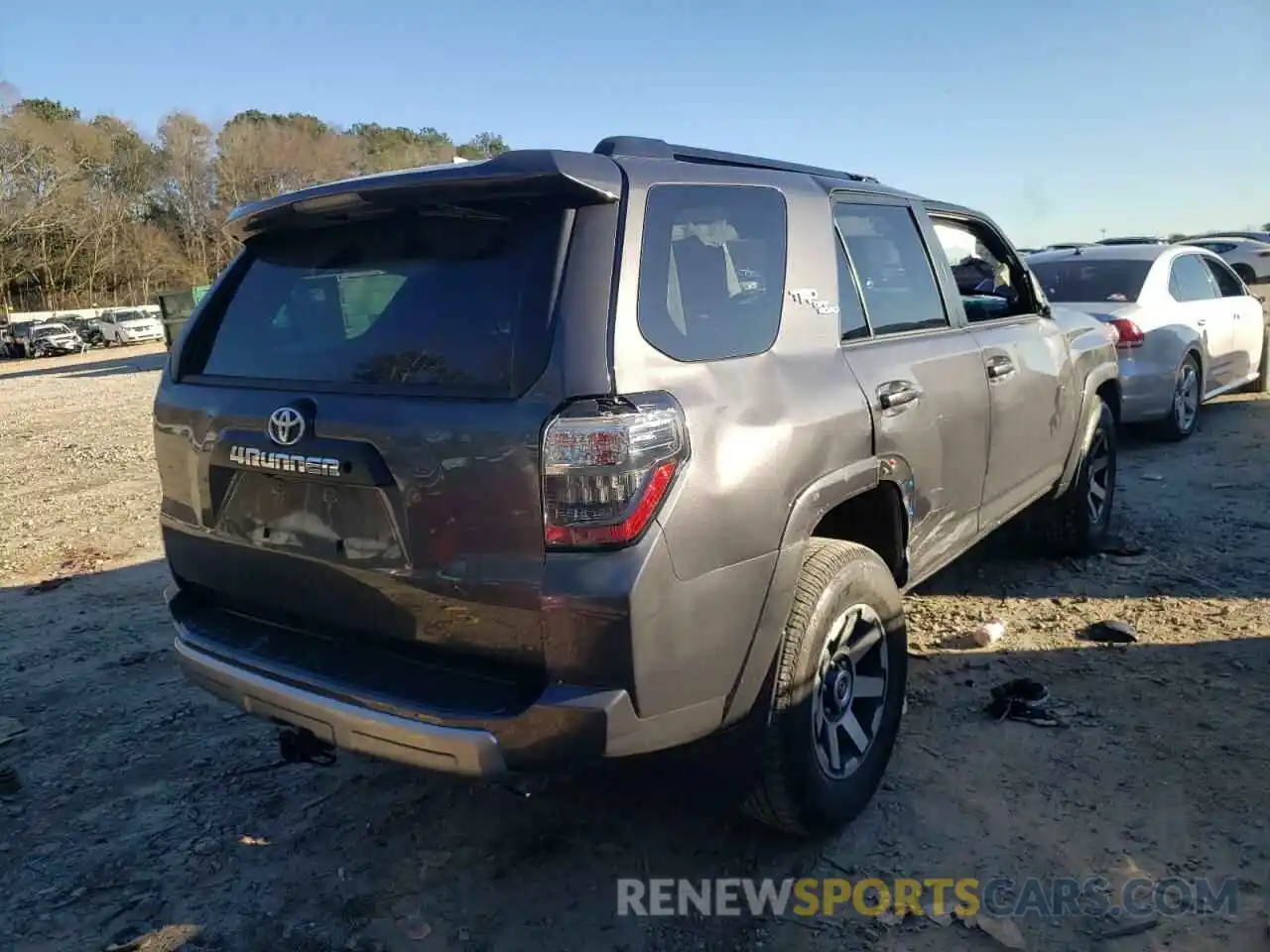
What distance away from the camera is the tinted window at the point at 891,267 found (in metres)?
3.27

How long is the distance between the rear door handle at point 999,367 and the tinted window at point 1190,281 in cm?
511

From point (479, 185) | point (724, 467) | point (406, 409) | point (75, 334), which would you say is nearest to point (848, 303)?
point (724, 467)

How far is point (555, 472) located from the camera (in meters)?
2.11

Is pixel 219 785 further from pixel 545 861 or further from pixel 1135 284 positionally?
pixel 1135 284

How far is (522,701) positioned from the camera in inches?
85.1

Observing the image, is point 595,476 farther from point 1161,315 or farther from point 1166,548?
point 1161,315

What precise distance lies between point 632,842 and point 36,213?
67.4 m

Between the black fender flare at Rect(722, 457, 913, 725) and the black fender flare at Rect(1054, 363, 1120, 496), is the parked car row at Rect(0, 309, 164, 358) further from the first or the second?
the black fender flare at Rect(722, 457, 913, 725)

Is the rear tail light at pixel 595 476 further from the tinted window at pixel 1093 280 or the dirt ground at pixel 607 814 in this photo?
the tinted window at pixel 1093 280

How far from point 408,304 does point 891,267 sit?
6.41ft

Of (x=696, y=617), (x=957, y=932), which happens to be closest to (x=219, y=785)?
(x=696, y=617)

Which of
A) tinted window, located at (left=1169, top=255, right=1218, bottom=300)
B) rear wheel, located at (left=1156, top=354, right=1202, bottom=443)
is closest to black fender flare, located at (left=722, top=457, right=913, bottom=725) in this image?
rear wheel, located at (left=1156, top=354, right=1202, bottom=443)

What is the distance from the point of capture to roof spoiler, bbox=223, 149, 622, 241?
87.1 inches

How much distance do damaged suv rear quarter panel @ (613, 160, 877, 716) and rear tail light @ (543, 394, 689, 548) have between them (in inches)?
3.2
